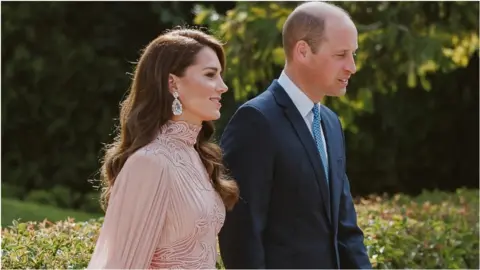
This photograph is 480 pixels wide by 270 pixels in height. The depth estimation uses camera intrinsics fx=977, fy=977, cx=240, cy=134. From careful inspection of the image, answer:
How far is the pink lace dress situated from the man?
235 millimetres

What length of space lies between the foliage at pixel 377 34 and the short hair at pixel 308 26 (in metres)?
5.08

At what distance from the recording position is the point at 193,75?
3273 millimetres

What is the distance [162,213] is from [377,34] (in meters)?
6.28

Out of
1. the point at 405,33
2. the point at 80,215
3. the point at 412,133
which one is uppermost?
the point at 405,33

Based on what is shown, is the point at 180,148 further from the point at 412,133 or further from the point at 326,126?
the point at 412,133

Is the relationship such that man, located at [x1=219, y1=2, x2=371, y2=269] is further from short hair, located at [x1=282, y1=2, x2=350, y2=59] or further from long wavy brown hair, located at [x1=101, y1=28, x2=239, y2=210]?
long wavy brown hair, located at [x1=101, y1=28, x2=239, y2=210]

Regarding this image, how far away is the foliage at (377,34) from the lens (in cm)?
891

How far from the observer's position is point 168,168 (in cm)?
315

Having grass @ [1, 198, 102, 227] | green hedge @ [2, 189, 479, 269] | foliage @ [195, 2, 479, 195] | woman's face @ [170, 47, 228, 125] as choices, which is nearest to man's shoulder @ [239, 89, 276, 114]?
woman's face @ [170, 47, 228, 125]

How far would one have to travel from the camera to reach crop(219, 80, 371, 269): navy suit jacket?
11.4 feet

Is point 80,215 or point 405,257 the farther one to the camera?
point 80,215

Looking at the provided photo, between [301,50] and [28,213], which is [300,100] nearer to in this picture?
[301,50]

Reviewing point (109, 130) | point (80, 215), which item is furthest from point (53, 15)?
point (80, 215)

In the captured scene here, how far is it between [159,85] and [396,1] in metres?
6.10
